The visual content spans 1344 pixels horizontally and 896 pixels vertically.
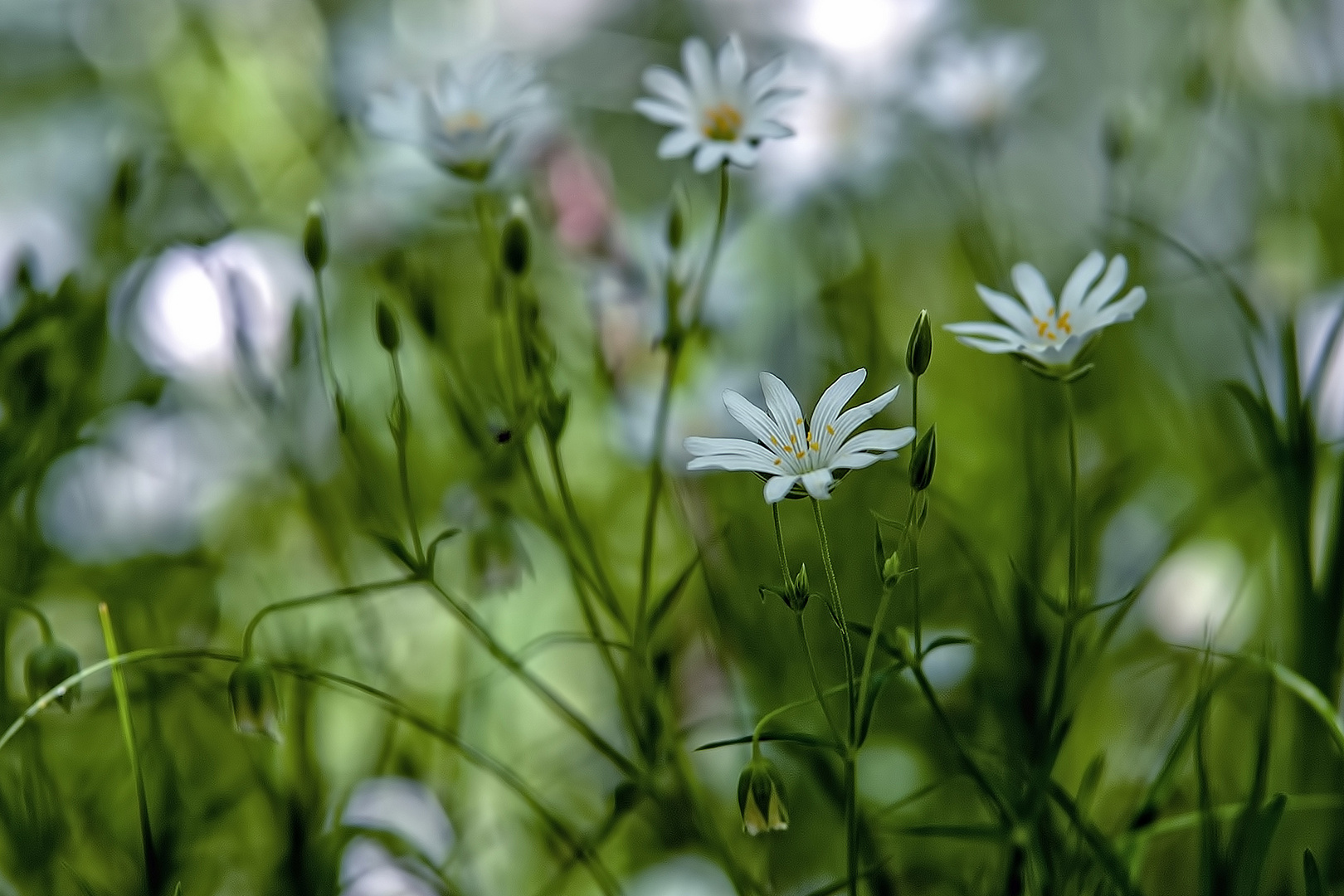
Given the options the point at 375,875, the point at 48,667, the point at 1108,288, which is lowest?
the point at 375,875

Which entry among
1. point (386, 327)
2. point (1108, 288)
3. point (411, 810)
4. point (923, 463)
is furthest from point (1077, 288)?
point (411, 810)

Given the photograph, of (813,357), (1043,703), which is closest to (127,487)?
→ (813,357)

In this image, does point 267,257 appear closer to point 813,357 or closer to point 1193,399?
point 813,357

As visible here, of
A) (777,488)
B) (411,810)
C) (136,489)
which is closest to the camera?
(777,488)

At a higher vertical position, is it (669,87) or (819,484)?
(669,87)

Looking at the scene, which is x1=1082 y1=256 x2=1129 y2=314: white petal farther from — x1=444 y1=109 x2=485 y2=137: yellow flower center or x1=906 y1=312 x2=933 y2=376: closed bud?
x1=444 y1=109 x2=485 y2=137: yellow flower center

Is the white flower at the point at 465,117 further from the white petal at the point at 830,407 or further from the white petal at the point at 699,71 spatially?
the white petal at the point at 830,407

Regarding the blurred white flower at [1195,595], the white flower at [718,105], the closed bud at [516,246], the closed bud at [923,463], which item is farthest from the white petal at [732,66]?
the blurred white flower at [1195,595]

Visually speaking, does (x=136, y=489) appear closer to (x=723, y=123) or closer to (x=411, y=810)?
(x=411, y=810)
